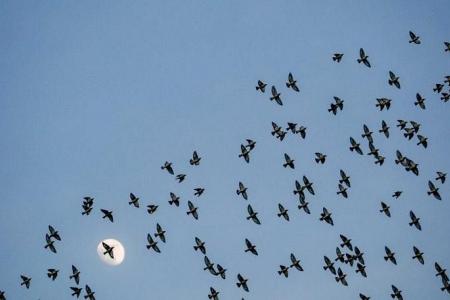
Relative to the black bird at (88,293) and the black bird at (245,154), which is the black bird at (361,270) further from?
the black bird at (88,293)

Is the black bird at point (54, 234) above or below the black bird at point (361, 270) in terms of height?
above

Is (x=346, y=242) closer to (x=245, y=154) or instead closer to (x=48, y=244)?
(x=245, y=154)


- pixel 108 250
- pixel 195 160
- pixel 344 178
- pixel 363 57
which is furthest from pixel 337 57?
pixel 108 250

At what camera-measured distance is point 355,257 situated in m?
54.2

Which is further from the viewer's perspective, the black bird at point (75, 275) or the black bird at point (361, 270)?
the black bird at point (361, 270)

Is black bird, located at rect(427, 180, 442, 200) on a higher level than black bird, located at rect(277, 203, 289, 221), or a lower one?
lower

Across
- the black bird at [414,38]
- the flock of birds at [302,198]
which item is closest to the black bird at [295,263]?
the flock of birds at [302,198]

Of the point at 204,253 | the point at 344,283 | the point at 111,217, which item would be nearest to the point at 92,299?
the point at 111,217

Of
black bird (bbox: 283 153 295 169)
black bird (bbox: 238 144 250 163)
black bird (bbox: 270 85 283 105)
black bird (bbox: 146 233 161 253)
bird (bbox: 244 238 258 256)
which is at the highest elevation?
black bird (bbox: 270 85 283 105)

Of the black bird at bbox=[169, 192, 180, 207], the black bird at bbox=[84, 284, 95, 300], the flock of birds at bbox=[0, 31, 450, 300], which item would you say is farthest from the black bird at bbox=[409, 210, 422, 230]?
the black bird at bbox=[84, 284, 95, 300]

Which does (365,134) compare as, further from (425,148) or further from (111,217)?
(111,217)

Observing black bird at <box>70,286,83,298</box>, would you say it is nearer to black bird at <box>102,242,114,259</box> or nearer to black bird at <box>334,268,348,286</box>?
black bird at <box>102,242,114,259</box>

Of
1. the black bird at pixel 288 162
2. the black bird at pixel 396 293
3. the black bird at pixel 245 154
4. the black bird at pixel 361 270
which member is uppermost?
the black bird at pixel 245 154

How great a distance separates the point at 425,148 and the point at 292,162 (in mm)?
17163
